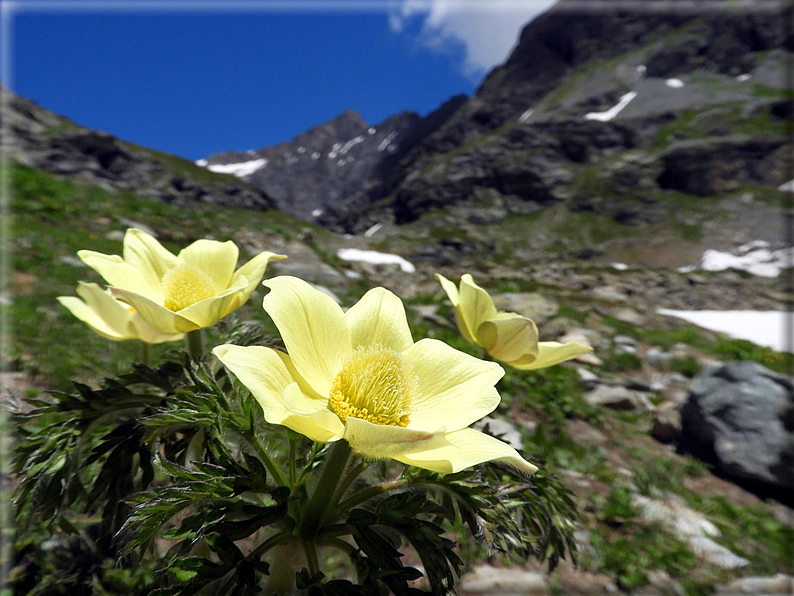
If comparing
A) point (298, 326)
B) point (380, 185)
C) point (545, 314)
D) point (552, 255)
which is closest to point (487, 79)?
point (380, 185)

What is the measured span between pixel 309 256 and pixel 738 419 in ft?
29.5

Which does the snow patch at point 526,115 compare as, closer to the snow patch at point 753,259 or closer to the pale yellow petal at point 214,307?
the snow patch at point 753,259

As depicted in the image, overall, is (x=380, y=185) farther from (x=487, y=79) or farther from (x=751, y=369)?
(x=751, y=369)

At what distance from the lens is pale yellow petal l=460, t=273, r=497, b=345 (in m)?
1.75

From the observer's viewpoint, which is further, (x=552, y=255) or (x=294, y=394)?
Answer: (x=552, y=255)

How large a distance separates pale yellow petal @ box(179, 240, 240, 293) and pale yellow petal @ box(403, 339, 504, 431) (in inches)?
33.7

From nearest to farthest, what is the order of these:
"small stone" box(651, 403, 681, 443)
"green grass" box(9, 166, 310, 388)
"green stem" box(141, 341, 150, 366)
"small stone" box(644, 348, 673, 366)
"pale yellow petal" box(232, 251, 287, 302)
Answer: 1. "pale yellow petal" box(232, 251, 287, 302)
2. "green stem" box(141, 341, 150, 366)
3. "green grass" box(9, 166, 310, 388)
4. "small stone" box(651, 403, 681, 443)
5. "small stone" box(644, 348, 673, 366)

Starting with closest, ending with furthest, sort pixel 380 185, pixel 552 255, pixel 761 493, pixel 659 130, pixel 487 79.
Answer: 1. pixel 761 493
2. pixel 552 255
3. pixel 659 130
4. pixel 487 79
5. pixel 380 185

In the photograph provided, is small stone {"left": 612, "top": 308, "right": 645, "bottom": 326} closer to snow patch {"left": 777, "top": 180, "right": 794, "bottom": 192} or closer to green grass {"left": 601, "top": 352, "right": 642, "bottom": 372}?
green grass {"left": 601, "top": 352, "right": 642, "bottom": 372}

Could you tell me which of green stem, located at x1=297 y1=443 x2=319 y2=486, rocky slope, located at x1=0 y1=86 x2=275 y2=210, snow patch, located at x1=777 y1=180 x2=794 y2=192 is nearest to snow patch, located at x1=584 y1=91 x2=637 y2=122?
snow patch, located at x1=777 y1=180 x2=794 y2=192

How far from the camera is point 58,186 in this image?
10.0 m

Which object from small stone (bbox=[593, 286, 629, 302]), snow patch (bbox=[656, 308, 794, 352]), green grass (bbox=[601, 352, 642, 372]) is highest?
green grass (bbox=[601, 352, 642, 372])

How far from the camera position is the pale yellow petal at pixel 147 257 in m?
1.66

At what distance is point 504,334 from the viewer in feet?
5.63
